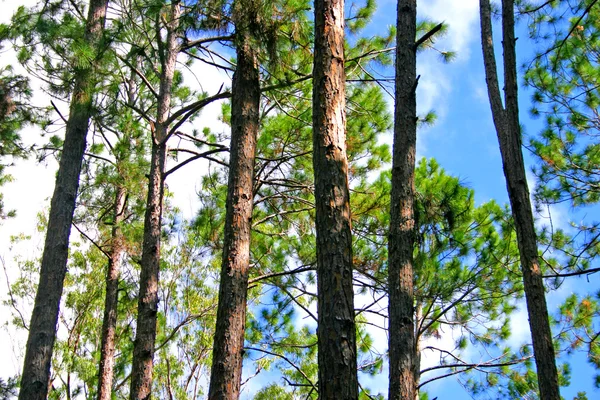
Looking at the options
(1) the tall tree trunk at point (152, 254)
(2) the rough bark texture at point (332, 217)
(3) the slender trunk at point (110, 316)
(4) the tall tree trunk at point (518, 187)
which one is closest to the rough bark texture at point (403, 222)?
(4) the tall tree trunk at point (518, 187)

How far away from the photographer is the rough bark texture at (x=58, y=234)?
194 inches

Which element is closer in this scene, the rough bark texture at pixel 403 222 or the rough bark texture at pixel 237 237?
the rough bark texture at pixel 237 237

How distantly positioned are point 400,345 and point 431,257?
449 cm

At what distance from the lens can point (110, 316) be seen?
931 cm

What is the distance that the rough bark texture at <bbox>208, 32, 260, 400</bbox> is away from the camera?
425 centimetres

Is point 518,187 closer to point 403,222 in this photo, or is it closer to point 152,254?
point 403,222

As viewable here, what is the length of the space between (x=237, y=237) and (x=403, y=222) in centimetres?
124

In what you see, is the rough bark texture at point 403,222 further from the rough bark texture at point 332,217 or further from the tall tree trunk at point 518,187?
the rough bark texture at point 332,217

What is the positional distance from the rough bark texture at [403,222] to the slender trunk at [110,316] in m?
4.84

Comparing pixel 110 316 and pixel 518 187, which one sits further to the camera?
pixel 110 316

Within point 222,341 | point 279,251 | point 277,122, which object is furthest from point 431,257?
point 222,341

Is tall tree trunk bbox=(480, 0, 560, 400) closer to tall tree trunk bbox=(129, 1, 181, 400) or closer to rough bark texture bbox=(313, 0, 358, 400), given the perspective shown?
rough bark texture bbox=(313, 0, 358, 400)

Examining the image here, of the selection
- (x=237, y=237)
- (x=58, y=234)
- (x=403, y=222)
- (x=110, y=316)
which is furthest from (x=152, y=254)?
(x=110, y=316)

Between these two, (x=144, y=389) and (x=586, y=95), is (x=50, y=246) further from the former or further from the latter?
(x=586, y=95)
